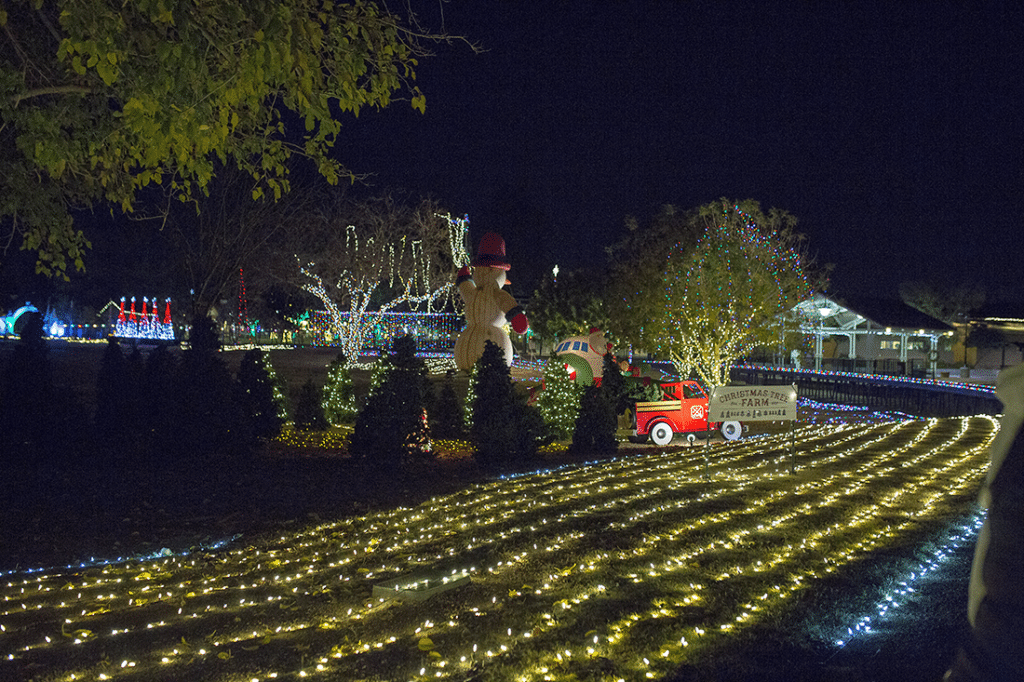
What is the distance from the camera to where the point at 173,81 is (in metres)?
5.60

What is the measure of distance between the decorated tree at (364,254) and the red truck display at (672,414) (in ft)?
62.1

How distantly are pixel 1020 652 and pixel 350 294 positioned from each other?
3255 centimetres

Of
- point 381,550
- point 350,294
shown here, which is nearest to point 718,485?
point 381,550

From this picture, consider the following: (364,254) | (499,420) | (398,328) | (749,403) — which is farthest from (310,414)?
(398,328)

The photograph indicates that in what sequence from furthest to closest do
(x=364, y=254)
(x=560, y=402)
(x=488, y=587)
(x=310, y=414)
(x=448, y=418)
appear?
(x=364, y=254) → (x=310, y=414) → (x=448, y=418) → (x=560, y=402) → (x=488, y=587)

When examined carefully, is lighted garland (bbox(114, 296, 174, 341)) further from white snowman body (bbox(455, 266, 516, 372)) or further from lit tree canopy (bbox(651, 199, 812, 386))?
lit tree canopy (bbox(651, 199, 812, 386))

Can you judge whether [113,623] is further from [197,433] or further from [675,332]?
Result: [675,332]

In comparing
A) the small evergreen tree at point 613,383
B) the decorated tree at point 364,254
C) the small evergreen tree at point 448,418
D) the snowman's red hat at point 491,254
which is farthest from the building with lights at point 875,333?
the small evergreen tree at point 448,418

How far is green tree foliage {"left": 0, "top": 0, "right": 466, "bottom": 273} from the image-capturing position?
18.0 feet

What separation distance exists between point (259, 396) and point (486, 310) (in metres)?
8.35

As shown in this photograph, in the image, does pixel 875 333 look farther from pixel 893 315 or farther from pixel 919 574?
pixel 919 574

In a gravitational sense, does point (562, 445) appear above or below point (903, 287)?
below

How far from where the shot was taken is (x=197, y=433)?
1149 cm

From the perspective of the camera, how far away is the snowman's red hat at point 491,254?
20.9 metres
